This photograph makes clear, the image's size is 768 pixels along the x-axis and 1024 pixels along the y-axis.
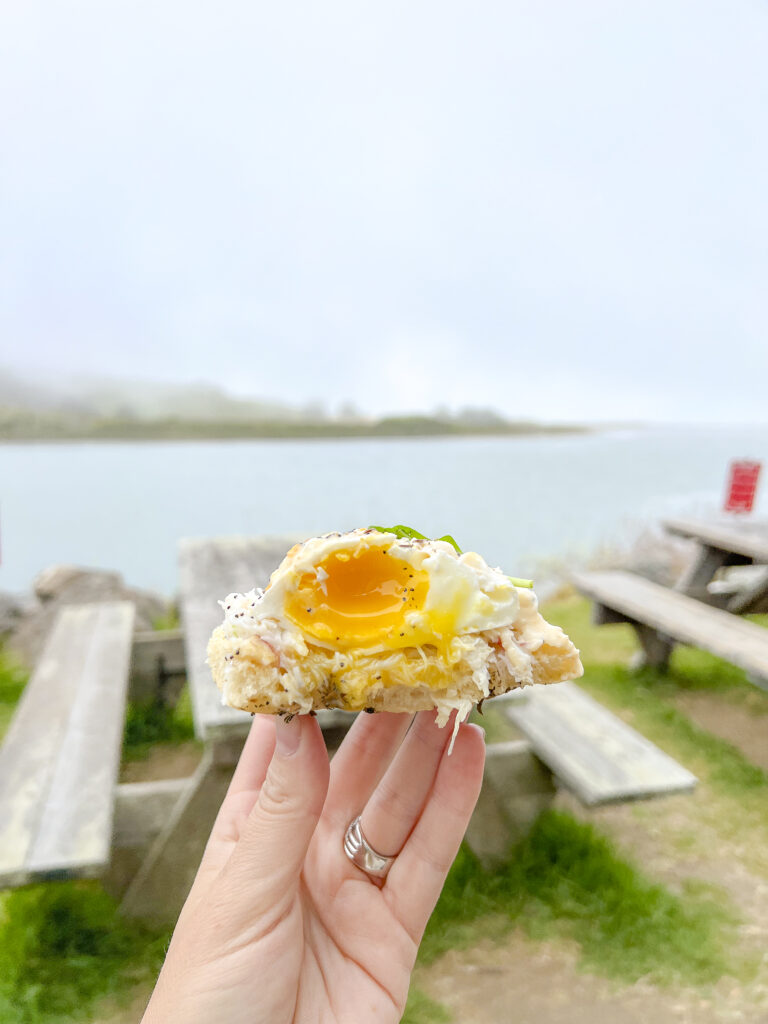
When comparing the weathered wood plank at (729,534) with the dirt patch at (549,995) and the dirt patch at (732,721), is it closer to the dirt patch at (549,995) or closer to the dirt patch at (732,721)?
the dirt patch at (732,721)

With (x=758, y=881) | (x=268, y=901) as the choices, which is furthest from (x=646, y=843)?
(x=268, y=901)

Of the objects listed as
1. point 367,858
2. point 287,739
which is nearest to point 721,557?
point 367,858

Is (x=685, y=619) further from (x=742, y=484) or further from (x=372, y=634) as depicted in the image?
(x=372, y=634)

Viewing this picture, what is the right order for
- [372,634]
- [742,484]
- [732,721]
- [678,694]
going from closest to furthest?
[372,634] < [732,721] < [678,694] < [742,484]

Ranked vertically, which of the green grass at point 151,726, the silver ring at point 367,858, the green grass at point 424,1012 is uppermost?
the silver ring at point 367,858

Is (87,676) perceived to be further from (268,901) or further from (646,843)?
(646,843)

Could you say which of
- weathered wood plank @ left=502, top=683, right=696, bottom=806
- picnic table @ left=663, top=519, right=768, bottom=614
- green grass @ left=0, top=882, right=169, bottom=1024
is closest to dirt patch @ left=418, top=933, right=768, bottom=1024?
weathered wood plank @ left=502, top=683, right=696, bottom=806

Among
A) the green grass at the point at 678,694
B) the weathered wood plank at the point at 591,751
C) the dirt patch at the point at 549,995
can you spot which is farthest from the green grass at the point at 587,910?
the green grass at the point at 678,694
